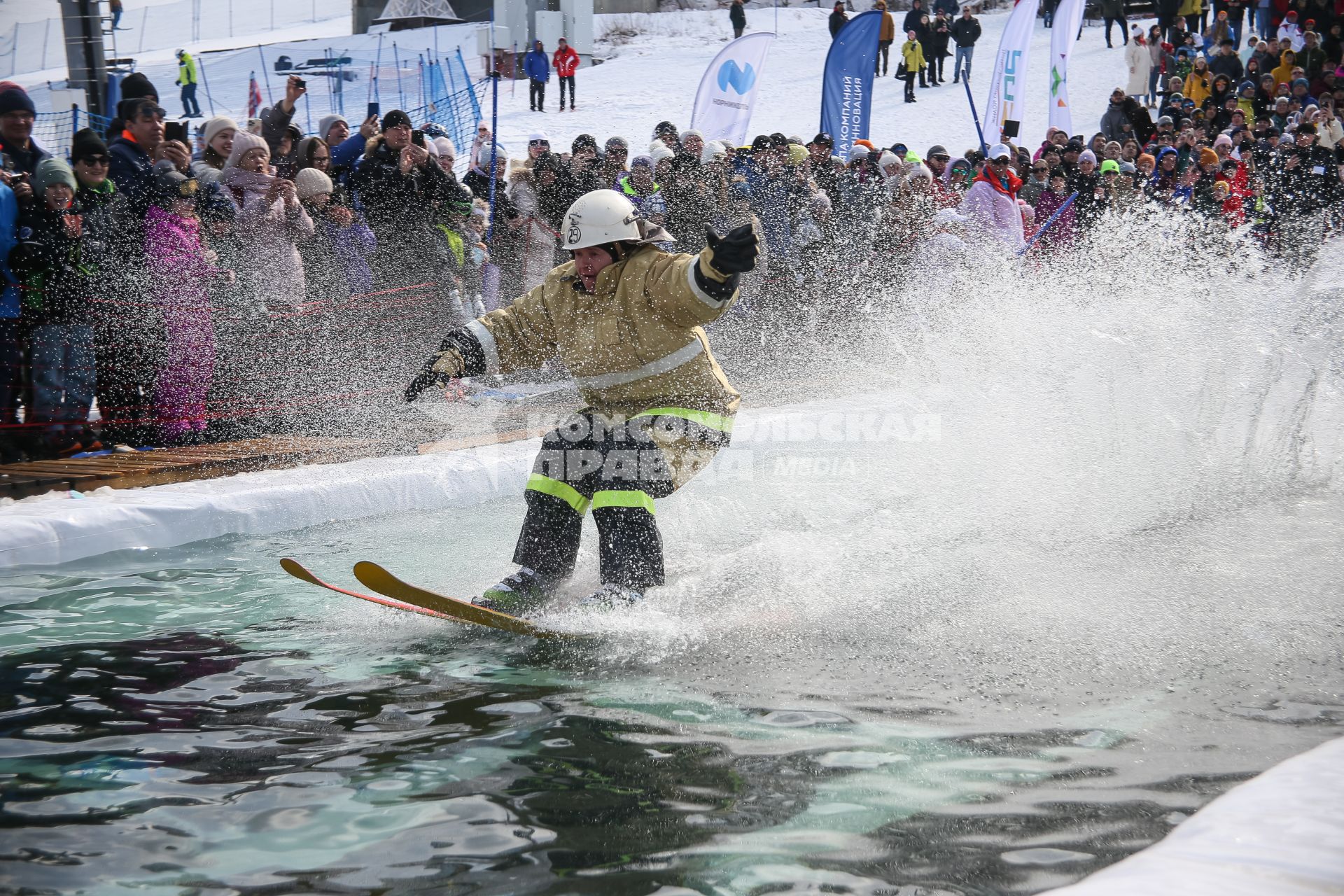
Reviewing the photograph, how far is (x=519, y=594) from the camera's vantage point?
495 centimetres

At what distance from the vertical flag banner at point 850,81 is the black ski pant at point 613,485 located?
9.99 m

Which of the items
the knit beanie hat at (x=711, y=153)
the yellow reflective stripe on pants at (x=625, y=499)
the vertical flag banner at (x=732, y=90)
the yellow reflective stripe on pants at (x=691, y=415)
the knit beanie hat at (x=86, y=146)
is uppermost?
the vertical flag banner at (x=732, y=90)

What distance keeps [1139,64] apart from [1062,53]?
4.46 meters

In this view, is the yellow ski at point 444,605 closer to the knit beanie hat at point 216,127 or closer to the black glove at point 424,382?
the black glove at point 424,382

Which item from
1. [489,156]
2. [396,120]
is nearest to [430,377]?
[396,120]

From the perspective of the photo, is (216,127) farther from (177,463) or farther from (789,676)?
(789,676)

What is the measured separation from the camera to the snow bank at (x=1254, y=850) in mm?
2375

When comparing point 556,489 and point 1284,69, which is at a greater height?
point 1284,69

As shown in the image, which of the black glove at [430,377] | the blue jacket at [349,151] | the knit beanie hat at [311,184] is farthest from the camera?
the blue jacket at [349,151]

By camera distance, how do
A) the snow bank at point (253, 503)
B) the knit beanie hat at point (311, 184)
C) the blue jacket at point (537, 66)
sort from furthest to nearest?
the blue jacket at point (537, 66) → the knit beanie hat at point (311, 184) → the snow bank at point (253, 503)

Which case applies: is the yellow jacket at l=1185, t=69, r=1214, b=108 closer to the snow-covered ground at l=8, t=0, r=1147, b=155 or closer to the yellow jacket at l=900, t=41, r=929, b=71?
the snow-covered ground at l=8, t=0, r=1147, b=155

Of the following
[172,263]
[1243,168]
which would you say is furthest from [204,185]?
[1243,168]

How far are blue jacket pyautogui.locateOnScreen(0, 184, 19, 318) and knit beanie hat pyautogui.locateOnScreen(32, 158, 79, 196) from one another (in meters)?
0.14

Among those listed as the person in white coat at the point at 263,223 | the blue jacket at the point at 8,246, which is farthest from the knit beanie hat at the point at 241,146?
the blue jacket at the point at 8,246
